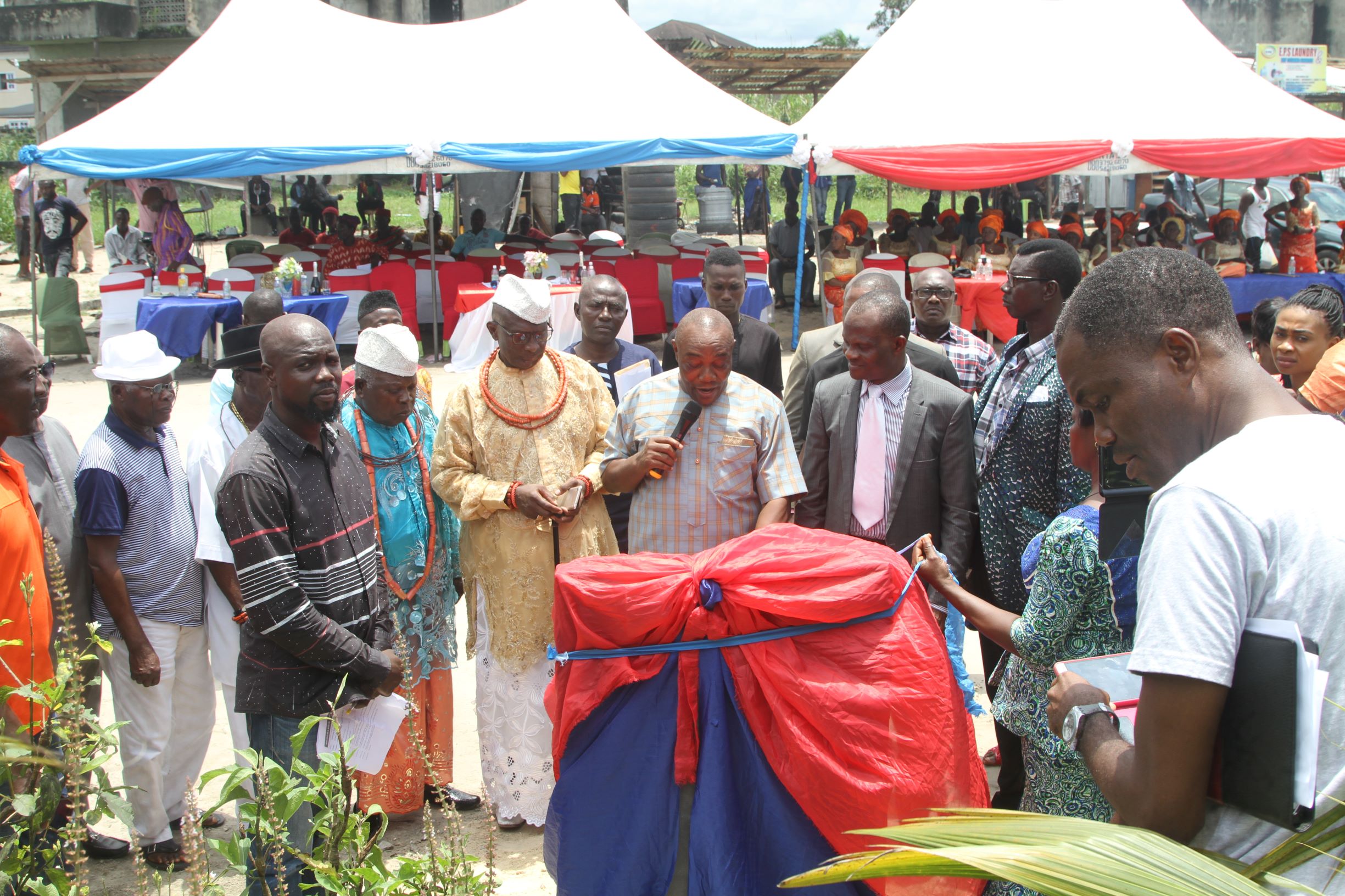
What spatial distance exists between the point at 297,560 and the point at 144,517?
102cm

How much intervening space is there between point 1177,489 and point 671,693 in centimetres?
136

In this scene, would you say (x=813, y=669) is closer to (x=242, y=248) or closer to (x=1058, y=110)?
(x=1058, y=110)

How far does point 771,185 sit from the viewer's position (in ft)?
118

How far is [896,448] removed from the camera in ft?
12.1

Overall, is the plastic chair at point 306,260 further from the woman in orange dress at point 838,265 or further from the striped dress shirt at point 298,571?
the striped dress shirt at point 298,571

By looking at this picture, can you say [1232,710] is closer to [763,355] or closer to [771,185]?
[763,355]

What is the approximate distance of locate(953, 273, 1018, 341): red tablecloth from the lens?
1230 centimetres

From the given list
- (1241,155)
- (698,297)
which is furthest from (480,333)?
(1241,155)

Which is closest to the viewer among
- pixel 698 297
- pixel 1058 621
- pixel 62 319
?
pixel 1058 621

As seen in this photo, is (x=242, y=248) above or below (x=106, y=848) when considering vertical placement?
above

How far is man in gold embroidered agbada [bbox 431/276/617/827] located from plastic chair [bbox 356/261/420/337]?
9.51 metres

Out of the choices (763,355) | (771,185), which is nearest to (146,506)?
(763,355)

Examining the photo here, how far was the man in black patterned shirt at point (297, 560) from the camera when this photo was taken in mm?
2807

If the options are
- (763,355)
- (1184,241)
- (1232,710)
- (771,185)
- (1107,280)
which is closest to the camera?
(1232,710)
